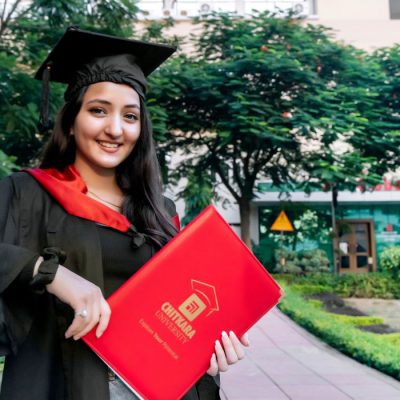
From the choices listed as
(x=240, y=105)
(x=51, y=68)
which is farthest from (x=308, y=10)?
(x=51, y=68)

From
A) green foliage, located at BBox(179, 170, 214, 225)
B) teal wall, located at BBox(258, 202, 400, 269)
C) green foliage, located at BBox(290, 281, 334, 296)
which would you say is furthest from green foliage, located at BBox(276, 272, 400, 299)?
teal wall, located at BBox(258, 202, 400, 269)

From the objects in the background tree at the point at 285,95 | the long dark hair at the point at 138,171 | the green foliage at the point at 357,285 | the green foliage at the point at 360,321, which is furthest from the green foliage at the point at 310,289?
the long dark hair at the point at 138,171

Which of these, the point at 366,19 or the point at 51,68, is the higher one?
the point at 366,19

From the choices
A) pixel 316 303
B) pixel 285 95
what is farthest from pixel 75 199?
pixel 285 95

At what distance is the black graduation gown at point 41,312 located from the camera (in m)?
0.95

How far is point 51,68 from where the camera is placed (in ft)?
4.41

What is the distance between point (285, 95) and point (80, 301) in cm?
961

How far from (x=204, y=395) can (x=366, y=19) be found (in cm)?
1807

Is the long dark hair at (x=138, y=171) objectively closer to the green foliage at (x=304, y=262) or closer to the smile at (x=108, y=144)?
the smile at (x=108, y=144)

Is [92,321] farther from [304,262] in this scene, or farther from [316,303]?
[304,262]

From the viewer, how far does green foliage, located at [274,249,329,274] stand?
48.1 feet

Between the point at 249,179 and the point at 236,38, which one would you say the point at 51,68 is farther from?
the point at 249,179

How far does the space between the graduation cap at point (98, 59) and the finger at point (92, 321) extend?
0.59m

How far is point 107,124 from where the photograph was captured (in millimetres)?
1148
